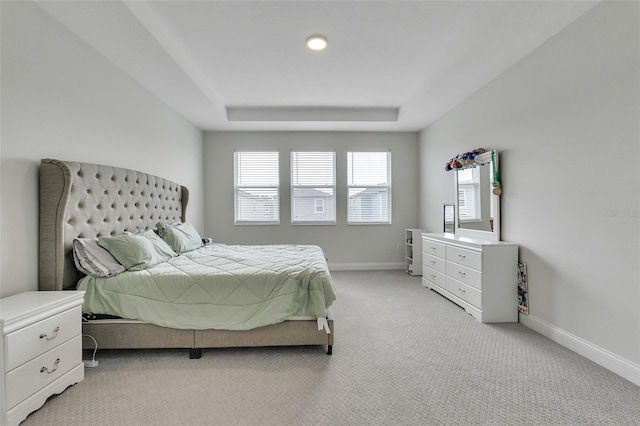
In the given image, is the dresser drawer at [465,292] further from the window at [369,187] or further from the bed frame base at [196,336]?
the window at [369,187]

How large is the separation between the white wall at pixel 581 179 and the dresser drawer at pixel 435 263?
2.59 ft

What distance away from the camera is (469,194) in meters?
3.75

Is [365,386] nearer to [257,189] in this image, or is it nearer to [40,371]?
[40,371]

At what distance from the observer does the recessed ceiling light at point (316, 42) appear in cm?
264

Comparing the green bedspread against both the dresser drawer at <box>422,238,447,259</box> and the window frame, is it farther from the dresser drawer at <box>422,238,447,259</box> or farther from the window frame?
the window frame

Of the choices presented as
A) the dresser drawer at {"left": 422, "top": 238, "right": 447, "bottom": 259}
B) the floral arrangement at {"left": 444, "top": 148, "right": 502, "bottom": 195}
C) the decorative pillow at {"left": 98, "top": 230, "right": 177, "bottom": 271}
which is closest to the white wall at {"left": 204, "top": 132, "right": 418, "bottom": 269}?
the dresser drawer at {"left": 422, "top": 238, "right": 447, "bottom": 259}

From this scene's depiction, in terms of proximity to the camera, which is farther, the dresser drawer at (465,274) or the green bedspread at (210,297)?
the dresser drawer at (465,274)

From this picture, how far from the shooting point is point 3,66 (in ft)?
5.78

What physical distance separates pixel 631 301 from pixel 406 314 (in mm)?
1715

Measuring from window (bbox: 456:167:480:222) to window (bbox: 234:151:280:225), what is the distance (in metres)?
3.00

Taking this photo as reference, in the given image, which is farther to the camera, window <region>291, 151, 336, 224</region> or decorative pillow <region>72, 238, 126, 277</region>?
window <region>291, 151, 336, 224</region>

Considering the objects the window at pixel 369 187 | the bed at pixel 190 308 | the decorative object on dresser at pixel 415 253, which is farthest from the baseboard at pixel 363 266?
the bed at pixel 190 308

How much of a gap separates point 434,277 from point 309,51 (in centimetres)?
314

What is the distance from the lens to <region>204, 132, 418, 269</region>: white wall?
206 inches
